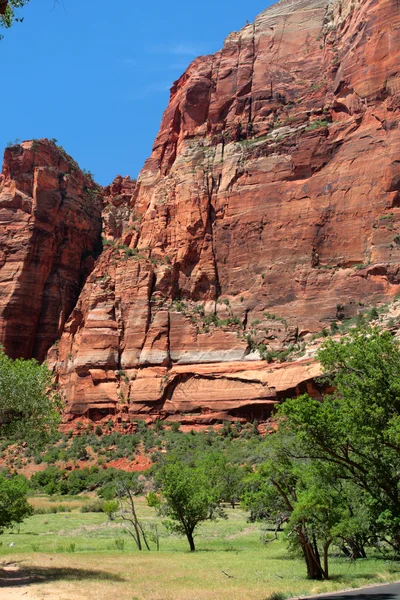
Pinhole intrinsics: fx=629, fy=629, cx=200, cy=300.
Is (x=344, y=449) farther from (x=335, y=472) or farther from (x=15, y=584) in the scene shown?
(x=15, y=584)

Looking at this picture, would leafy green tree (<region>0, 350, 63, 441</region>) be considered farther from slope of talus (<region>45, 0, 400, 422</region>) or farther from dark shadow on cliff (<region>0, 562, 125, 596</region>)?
slope of talus (<region>45, 0, 400, 422</region>)

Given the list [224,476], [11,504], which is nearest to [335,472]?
[11,504]

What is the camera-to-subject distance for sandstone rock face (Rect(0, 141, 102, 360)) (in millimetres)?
76125

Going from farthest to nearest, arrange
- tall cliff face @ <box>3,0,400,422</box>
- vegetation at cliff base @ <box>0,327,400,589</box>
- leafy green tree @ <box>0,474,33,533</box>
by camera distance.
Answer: tall cliff face @ <box>3,0,400,422</box>
leafy green tree @ <box>0,474,33,533</box>
vegetation at cliff base @ <box>0,327,400,589</box>

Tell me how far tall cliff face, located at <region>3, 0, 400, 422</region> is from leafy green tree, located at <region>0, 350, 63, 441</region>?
120 ft

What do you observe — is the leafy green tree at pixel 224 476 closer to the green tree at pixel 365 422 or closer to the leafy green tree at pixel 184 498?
the leafy green tree at pixel 184 498

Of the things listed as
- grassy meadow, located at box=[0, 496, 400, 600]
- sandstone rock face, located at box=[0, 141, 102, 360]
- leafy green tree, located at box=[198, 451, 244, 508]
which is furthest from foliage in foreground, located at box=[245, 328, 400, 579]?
sandstone rock face, located at box=[0, 141, 102, 360]

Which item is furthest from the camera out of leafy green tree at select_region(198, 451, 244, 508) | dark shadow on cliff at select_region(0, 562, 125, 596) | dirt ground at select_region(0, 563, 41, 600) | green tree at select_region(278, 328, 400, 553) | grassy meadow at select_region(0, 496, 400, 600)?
leafy green tree at select_region(198, 451, 244, 508)

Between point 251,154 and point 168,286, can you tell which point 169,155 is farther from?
point 168,286

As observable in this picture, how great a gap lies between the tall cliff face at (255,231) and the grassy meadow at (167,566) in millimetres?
24815

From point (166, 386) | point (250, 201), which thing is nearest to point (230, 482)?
point (166, 386)

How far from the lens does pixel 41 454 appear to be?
6281cm

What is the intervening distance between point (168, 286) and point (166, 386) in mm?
11447

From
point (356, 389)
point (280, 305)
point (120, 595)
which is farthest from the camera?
point (280, 305)
